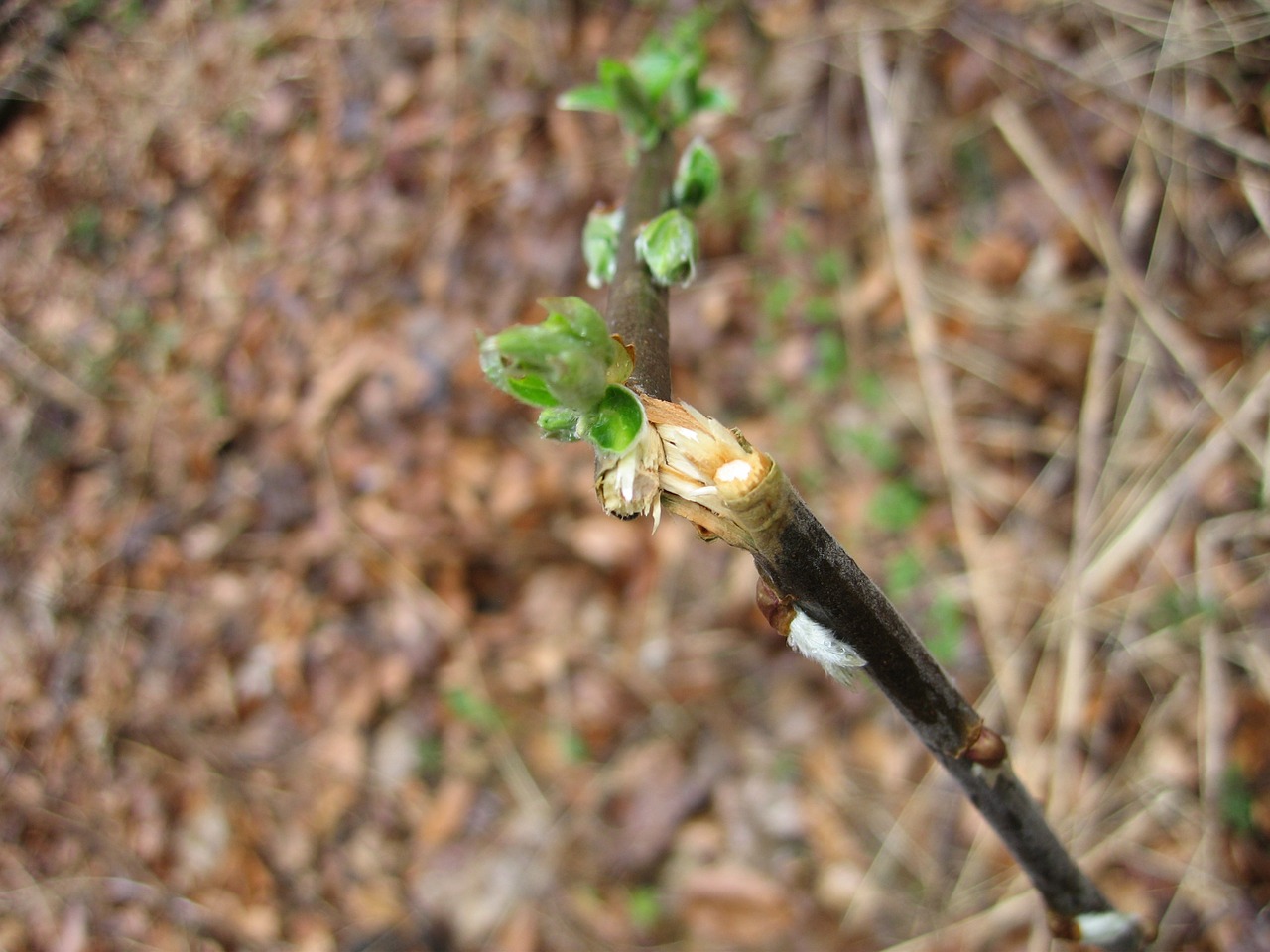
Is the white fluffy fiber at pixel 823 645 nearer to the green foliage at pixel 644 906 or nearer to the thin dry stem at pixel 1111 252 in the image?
the thin dry stem at pixel 1111 252

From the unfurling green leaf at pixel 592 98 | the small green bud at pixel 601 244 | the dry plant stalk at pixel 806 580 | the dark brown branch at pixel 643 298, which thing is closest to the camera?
the dry plant stalk at pixel 806 580

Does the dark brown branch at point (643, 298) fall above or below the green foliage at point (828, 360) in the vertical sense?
above

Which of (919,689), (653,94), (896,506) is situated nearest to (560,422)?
(919,689)

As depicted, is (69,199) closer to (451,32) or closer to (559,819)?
(451,32)

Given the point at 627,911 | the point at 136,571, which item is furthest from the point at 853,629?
the point at 136,571

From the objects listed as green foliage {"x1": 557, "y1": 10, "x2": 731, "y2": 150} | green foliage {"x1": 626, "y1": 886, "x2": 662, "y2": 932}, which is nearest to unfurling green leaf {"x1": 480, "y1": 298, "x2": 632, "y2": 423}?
green foliage {"x1": 557, "y1": 10, "x2": 731, "y2": 150}

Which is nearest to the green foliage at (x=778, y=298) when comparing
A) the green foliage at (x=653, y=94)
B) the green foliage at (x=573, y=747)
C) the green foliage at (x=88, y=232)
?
the green foliage at (x=573, y=747)
